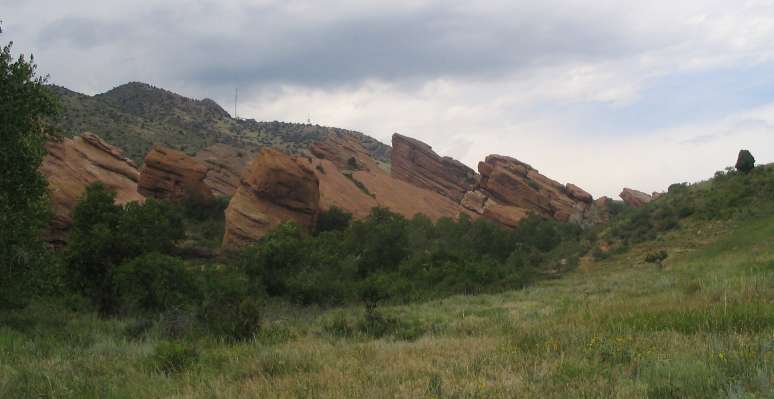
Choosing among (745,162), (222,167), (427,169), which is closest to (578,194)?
(427,169)

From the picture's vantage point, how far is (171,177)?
176 feet

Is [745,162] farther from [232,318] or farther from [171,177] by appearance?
[171,177]

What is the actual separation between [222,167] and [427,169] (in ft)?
115

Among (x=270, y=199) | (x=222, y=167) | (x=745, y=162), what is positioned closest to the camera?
(x=745, y=162)

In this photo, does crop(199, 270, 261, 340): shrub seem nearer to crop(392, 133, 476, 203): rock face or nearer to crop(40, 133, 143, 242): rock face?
crop(40, 133, 143, 242): rock face

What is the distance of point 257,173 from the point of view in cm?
4788

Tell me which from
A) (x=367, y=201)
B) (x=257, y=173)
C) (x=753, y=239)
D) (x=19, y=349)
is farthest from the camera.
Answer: (x=367, y=201)

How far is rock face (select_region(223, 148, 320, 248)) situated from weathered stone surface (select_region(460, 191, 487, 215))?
2734cm

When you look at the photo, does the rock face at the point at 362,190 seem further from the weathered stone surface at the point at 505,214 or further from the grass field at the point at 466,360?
the grass field at the point at 466,360

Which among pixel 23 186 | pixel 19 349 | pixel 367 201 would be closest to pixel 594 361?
pixel 19 349

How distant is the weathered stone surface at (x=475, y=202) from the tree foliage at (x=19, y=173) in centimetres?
6020

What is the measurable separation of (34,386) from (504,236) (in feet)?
144

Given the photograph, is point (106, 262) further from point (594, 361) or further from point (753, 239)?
point (753, 239)

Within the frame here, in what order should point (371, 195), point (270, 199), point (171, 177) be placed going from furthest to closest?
1. point (371, 195)
2. point (171, 177)
3. point (270, 199)
